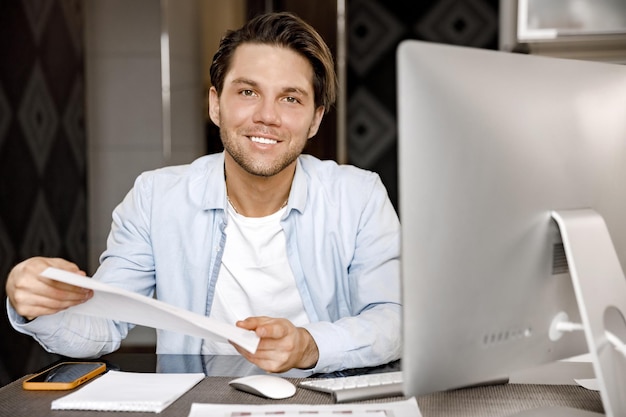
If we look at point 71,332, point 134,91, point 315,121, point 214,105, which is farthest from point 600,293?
point 134,91

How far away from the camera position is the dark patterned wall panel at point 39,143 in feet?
9.29

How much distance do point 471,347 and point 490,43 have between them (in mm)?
2863

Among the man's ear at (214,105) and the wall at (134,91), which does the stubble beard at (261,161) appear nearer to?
the man's ear at (214,105)

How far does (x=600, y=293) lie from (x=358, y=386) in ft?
1.31

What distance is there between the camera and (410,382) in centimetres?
80

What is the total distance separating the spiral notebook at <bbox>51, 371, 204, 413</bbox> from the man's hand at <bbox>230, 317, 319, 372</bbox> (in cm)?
11

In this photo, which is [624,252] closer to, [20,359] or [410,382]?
[410,382]

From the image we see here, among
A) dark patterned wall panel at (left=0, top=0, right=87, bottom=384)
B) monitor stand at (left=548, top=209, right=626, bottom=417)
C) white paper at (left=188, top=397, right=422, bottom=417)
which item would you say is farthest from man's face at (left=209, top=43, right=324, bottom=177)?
dark patterned wall panel at (left=0, top=0, right=87, bottom=384)

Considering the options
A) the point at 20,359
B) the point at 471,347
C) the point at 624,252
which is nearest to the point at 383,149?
the point at 20,359

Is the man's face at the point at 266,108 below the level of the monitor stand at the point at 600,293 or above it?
above

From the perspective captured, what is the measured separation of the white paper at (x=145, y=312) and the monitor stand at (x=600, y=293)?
18.9 inches

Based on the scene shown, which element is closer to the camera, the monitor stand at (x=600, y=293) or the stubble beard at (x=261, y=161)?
the monitor stand at (x=600, y=293)

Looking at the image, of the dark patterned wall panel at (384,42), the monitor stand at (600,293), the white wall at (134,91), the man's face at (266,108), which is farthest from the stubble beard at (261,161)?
the white wall at (134,91)

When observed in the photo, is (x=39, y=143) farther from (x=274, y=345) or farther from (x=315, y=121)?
(x=274, y=345)
